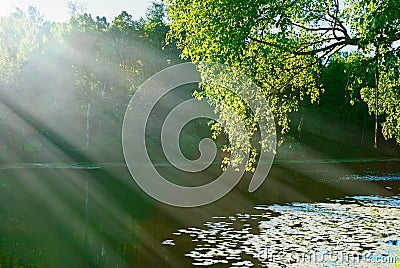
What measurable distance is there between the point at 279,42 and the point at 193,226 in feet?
26.4

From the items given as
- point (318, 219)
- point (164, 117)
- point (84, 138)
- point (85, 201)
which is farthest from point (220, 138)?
point (318, 219)

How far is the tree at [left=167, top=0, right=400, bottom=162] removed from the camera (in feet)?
33.1

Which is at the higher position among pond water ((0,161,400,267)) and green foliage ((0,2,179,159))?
green foliage ((0,2,179,159))

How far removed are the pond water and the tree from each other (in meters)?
3.47

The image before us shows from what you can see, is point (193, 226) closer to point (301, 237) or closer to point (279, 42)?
point (301, 237)

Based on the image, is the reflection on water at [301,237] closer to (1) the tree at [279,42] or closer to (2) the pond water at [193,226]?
(2) the pond water at [193,226]

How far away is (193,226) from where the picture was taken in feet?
56.3

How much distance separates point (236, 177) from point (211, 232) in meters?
17.8

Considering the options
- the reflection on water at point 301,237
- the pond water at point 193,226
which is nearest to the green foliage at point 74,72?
the pond water at point 193,226

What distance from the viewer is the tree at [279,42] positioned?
10.1 meters

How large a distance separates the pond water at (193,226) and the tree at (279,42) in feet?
11.4

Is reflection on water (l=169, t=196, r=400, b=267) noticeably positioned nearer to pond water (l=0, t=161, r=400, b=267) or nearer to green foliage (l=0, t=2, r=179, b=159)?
pond water (l=0, t=161, r=400, b=267)

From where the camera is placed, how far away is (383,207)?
21.8 metres

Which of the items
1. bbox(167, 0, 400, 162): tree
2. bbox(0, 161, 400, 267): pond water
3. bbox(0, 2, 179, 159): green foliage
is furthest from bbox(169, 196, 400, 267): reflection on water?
bbox(0, 2, 179, 159): green foliage
